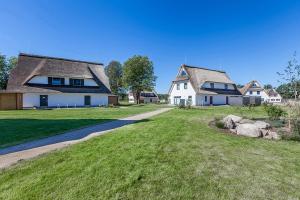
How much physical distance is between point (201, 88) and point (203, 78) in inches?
107

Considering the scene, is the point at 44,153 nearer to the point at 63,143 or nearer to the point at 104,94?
the point at 63,143

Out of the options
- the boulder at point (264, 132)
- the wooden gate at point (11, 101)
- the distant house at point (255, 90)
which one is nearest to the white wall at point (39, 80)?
the wooden gate at point (11, 101)

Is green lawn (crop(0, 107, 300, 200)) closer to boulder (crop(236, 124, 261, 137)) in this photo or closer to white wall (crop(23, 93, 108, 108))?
boulder (crop(236, 124, 261, 137))

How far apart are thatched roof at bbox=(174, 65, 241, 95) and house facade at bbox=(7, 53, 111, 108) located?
1707 cm

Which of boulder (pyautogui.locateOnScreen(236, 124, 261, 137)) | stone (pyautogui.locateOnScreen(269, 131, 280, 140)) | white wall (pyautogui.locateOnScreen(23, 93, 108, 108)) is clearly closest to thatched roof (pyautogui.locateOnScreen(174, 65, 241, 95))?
white wall (pyautogui.locateOnScreen(23, 93, 108, 108))

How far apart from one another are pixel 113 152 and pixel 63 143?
8.09 feet

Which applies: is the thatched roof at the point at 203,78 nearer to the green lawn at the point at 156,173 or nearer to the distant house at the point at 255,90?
the distant house at the point at 255,90

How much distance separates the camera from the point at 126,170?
4625 millimetres

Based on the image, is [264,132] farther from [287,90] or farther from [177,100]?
[177,100]

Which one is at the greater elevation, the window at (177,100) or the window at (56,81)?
the window at (56,81)

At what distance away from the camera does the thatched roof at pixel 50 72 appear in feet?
99.7

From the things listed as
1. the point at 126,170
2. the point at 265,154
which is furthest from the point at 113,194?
the point at 265,154

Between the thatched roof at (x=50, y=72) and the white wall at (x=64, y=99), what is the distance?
695mm

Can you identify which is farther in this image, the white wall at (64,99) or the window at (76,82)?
the window at (76,82)
